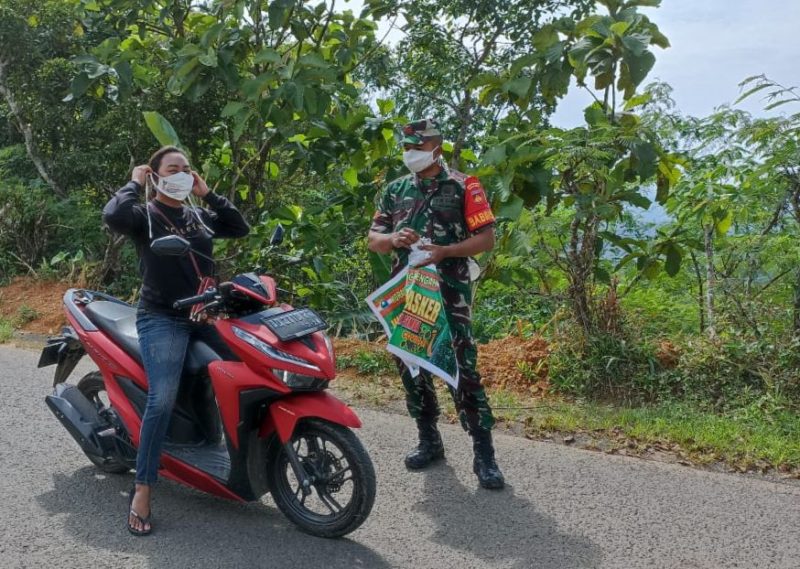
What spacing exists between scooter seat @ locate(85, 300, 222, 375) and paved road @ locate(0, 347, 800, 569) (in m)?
0.75

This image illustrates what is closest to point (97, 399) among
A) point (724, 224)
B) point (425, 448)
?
point (425, 448)

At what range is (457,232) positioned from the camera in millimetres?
4488

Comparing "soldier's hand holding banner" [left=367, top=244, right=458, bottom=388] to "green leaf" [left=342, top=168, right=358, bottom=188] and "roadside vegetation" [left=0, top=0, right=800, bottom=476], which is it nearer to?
"roadside vegetation" [left=0, top=0, right=800, bottom=476]

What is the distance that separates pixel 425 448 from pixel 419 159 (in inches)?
65.9

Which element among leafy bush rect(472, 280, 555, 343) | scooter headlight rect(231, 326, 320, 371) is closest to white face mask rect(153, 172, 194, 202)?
scooter headlight rect(231, 326, 320, 371)

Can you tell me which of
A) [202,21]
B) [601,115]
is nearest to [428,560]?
[601,115]

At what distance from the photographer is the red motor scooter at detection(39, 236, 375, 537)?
12.2 ft

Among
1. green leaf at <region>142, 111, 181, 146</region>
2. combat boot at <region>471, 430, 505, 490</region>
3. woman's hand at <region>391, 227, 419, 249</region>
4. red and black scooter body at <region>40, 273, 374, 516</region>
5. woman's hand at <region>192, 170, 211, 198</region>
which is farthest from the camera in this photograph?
green leaf at <region>142, 111, 181, 146</region>

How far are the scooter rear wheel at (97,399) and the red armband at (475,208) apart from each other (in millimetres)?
2175

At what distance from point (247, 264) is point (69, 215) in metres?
4.48

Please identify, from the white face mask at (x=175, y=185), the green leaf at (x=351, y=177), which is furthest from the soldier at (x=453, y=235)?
the green leaf at (x=351, y=177)

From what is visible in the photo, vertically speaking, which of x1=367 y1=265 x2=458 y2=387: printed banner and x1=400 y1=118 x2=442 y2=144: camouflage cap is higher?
x1=400 y1=118 x2=442 y2=144: camouflage cap

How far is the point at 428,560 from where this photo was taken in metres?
3.63

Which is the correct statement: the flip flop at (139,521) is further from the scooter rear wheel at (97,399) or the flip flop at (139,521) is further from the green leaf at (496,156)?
the green leaf at (496,156)
